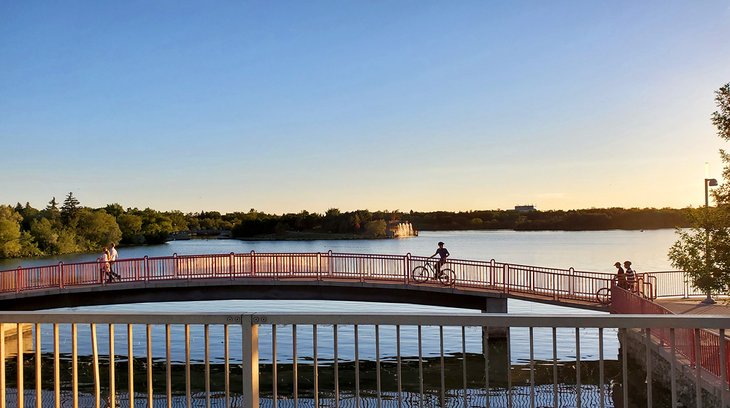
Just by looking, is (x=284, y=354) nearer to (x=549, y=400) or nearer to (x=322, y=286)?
(x=322, y=286)

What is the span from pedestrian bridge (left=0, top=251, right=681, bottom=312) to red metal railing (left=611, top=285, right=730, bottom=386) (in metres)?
4.99

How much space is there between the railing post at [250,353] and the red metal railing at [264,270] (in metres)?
21.9

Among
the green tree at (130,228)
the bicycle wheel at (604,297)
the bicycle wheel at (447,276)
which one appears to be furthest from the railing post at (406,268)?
the green tree at (130,228)

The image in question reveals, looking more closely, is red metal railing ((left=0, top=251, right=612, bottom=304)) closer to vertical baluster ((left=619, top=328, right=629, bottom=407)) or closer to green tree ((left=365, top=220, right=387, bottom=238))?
vertical baluster ((left=619, top=328, right=629, bottom=407))

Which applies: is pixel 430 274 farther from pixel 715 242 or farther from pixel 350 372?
pixel 715 242

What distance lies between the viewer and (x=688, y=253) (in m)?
16.2

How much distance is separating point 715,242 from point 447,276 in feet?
38.8

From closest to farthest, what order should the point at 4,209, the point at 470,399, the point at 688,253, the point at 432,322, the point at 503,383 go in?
the point at 432,322 < the point at 688,253 < the point at 470,399 < the point at 503,383 < the point at 4,209

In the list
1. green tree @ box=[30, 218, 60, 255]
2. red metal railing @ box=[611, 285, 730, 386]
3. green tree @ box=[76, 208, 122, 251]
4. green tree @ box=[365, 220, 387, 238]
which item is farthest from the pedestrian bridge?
green tree @ box=[365, 220, 387, 238]

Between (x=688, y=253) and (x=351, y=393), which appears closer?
(x=688, y=253)

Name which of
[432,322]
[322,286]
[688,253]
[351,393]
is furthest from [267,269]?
[432,322]

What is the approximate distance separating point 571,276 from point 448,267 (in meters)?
4.93

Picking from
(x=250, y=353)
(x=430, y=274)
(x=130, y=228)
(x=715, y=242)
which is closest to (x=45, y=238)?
(x=130, y=228)

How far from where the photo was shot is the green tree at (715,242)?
49.6 feet
